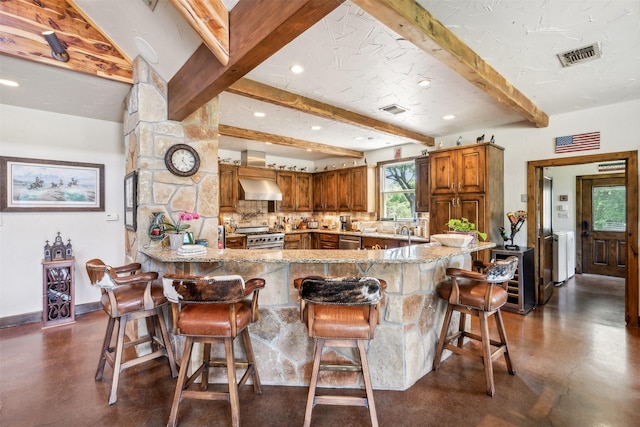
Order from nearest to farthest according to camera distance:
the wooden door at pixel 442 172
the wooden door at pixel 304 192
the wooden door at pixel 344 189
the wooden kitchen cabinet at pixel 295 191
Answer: the wooden door at pixel 442 172, the wooden door at pixel 344 189, the wooden kitchen cabinet at pixel 295 191, the wooden door at pixel 304 192

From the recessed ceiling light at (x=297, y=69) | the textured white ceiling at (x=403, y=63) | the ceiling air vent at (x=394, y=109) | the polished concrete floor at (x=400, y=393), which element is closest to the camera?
the polished concrete floor at (x=400, y=393)

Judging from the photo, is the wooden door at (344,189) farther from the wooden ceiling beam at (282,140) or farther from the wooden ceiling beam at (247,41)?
Result: the wooden ceiling beam at (247,41)

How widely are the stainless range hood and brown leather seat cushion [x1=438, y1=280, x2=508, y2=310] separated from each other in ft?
13.3

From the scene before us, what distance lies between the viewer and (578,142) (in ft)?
12.7

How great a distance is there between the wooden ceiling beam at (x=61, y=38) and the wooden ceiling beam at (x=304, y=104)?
3.79 feet

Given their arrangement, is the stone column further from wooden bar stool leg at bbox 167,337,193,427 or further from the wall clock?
wooden bar stool leg at bbox 167,337,193,427

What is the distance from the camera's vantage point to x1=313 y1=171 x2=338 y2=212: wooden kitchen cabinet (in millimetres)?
6727

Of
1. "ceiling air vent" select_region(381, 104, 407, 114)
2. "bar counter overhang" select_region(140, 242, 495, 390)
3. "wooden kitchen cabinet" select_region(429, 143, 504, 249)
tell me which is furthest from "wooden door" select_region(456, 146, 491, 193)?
"bar counter overhang" select_region(140, 242, 495, 390)

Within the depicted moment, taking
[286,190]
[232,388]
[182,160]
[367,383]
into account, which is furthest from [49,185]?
[367,383]

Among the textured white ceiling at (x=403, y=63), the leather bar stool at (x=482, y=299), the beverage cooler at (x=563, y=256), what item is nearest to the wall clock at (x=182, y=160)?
the textured white ceiling at (x=403, y=63)

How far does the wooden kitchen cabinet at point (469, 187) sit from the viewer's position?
13.7 feet

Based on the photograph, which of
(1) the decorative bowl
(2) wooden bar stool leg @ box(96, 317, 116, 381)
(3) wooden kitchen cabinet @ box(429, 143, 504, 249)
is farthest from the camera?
(3) wooden kitchen cabinet @ box(429, 143, 504, 249)

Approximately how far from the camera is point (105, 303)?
2.23 m

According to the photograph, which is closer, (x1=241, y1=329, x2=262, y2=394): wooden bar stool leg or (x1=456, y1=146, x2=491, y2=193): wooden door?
(x1=241, y1=329, x2=262, y2=394): wooden bar stool leg
